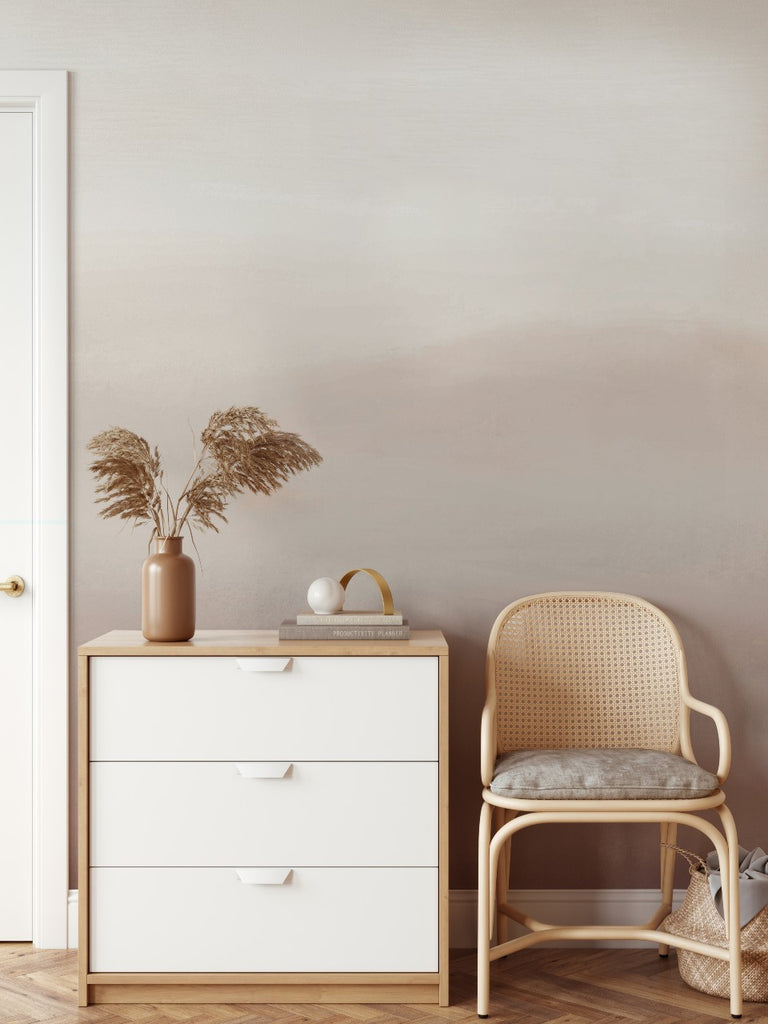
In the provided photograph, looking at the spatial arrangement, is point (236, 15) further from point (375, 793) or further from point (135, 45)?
point (375, 793)

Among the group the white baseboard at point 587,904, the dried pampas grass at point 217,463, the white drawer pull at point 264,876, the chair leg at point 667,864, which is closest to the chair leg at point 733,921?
the chair leg at point 667,864

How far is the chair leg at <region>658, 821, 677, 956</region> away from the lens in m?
2.46

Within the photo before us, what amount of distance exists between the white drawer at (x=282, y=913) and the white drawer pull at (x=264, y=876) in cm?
1

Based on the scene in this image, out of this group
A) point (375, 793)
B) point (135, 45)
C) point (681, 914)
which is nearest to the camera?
point (375, 793)

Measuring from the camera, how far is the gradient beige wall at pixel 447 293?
8.49 feet

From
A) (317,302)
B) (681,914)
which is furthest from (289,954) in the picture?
(317,302)

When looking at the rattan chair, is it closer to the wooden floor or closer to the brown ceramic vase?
the wooden floor

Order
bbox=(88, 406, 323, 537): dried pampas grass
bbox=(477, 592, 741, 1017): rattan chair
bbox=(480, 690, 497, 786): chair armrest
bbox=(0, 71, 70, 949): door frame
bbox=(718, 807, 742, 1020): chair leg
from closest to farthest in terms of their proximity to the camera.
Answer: bbox=(718, 807, 742, 1020): chair leg, bbox=(480, 690, 497, 786): chair armrest, bbox=(88, 406, 323, 537): dried pampas grass, bbox=(477, 592, 741, 1017): rattan chair, bbox=(0, 71, 70, 949): door frame

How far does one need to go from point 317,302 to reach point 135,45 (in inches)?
31.8

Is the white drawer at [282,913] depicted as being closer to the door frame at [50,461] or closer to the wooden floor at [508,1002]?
the wooden floor at [508,1002]

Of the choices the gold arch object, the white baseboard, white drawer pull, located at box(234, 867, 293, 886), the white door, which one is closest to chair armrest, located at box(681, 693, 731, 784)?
the white baseboard

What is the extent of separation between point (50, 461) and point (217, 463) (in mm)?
481

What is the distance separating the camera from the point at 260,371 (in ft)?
8.51

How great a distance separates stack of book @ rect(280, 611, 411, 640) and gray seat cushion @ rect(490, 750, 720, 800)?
1.28 feet
